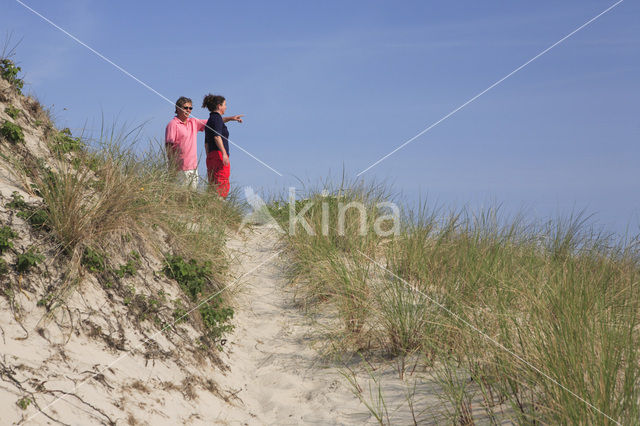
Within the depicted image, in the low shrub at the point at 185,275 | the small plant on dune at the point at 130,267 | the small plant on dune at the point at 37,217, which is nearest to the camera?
the small plant on dune at the point at 37,217

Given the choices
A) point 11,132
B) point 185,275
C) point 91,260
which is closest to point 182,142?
point 11,132

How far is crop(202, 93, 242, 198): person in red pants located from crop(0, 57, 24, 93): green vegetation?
3.18 metres

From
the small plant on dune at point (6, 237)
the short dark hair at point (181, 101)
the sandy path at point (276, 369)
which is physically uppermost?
the short dark hair at point (181, 101)

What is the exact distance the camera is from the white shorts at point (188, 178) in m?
7.88

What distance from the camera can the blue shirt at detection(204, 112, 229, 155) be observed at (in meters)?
8.94

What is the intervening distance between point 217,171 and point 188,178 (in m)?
0.96

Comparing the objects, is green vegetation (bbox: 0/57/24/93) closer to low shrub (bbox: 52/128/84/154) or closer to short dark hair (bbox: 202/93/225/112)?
low shrub (bbox: 52/128/84/154)

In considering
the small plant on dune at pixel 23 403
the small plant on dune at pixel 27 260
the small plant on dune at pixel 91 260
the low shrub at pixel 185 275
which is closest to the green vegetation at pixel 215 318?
the low shrub at pixel 185 275

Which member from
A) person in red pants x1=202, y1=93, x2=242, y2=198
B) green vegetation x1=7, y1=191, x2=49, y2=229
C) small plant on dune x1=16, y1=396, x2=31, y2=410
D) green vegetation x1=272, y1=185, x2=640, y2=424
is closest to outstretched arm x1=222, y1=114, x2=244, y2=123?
person in red pants x1=202, y1=93, x2=242, y2=198

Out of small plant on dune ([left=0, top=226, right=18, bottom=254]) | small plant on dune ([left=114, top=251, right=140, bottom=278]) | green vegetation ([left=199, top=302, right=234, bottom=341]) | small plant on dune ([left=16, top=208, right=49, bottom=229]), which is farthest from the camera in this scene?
green vegetation ([left=199, top=302, right=234, bottom=341])

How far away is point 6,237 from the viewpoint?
13.4 feet

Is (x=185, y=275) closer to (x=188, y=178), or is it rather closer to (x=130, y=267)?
(x=130, y=267)

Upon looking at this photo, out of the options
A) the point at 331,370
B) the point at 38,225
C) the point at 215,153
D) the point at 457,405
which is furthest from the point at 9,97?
the point at 457,405

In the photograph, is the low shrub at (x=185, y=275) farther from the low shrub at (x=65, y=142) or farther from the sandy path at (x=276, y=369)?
the low shrub at (x=65, y=142)
